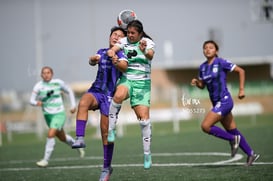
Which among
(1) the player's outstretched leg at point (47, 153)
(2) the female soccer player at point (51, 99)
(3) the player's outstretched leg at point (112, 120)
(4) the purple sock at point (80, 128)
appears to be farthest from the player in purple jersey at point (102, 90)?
(2) the female soccer player at point (51, 99)

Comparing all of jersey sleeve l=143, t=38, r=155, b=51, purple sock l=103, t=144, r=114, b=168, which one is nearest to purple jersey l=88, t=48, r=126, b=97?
jersey sleeve l=143, t=38, r=155, b=51

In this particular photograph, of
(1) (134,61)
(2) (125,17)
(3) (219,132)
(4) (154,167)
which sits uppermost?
(2) (125,17)

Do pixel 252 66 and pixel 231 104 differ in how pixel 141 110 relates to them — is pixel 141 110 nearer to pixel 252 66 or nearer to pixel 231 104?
pixel 231 104

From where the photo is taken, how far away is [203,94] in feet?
144

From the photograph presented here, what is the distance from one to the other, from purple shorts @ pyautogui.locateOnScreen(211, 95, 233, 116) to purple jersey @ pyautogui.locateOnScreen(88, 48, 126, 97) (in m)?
1.90

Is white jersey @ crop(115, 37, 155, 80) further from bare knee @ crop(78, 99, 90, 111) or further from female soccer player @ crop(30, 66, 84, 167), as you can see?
female soccer player @ crop(30, 66, 84, 167)

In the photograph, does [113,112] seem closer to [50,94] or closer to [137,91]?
[137,91]

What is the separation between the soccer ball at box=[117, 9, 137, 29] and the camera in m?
11.1

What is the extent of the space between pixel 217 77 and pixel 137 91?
2.06 m

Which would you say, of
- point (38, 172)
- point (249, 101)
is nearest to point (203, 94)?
point (249, 101)

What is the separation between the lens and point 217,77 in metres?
12.2

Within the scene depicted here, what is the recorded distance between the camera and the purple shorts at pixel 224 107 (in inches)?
473

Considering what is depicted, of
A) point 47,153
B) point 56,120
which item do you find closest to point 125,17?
point 47,153

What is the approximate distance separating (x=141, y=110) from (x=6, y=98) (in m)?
65.4
